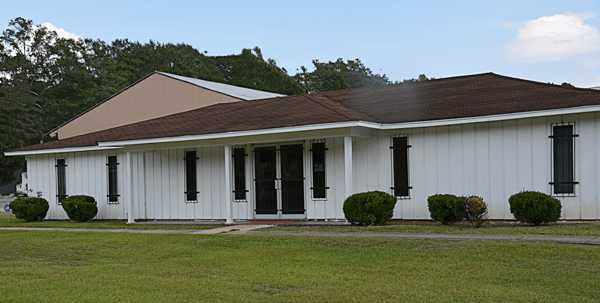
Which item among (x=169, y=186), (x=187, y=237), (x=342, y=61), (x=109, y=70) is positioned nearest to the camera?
(x=187, y=237)

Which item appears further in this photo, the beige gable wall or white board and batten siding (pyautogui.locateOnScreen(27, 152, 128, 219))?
the beige gable wall

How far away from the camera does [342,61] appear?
81.8 m

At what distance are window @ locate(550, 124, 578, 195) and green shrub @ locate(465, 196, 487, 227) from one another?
1780 mm

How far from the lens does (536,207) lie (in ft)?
49.2

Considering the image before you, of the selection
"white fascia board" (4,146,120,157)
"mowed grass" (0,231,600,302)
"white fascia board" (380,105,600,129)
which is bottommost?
"mowed grass" (0,231,600,302)

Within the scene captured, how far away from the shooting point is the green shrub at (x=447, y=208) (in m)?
16.0

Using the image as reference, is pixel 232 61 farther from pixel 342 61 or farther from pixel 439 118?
pixel 439 118

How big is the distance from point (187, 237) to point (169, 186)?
21.4ft

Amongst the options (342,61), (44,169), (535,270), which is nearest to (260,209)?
(44,169)

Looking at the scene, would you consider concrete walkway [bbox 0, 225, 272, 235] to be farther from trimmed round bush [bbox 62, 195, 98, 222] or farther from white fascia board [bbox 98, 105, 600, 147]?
trimmed round bush [bbox 62, 195, 98, 222]

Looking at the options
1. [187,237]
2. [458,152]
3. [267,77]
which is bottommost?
[187,237]

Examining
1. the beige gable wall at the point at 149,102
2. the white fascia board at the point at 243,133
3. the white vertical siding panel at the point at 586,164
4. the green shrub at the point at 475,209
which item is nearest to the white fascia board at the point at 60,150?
the white fascia board at the point at 243,133

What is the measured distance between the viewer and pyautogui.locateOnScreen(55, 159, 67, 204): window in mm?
23547

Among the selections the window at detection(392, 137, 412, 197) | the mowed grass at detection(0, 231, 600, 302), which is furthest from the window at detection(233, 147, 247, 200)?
the mowed grass at detection(0, 231, 600, 302)
